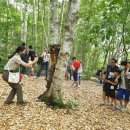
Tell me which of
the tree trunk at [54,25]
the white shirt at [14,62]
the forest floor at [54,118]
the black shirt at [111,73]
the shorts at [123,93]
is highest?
the tree trunk at [54,25]

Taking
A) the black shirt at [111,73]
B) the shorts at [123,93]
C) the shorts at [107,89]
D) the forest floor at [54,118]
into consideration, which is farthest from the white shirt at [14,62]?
the shorts at [123,93]

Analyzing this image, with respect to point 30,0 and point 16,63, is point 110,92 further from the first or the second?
point 30,0

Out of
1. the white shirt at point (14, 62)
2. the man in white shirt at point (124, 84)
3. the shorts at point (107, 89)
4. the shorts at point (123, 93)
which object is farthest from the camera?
the shorts at point (107, 89)

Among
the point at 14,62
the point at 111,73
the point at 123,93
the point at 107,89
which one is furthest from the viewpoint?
the point at 107,89

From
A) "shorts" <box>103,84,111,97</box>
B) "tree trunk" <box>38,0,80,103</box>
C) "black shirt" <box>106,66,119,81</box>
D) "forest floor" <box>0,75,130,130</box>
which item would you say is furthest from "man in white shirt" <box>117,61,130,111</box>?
"tree trunk" <box>38,0,80,103</box>

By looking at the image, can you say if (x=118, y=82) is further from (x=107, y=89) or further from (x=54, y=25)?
(x=54, y=25)

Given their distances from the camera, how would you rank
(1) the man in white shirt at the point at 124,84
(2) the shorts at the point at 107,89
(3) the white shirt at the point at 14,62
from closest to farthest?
(3) the white shirt at the point at 14,62 → (1) the man in white shirt at the point at 124,84 → (2) the shorts at the point at 107,89

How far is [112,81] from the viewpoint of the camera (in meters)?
11.6

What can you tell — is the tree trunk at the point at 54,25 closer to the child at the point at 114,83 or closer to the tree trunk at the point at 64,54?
the tree trunk at the point at 64,54

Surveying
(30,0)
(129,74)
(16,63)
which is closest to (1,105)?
(16,63)

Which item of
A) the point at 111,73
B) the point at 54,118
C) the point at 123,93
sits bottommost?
the point at 54,118

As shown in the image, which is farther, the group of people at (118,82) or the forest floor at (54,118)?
the group of people at (118,82)

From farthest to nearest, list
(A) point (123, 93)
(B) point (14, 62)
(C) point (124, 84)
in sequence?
(A) point (123, 93), (C) point (124, 84), (B) point (14, 62)

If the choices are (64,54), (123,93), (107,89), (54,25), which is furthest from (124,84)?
(54,25)
